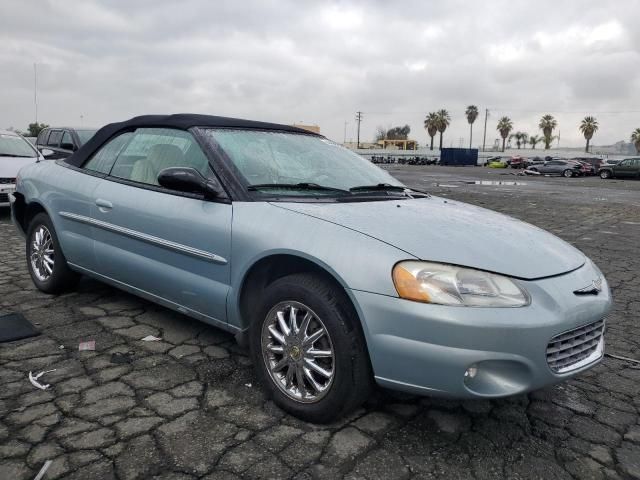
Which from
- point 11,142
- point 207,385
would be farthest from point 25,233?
point 11,142

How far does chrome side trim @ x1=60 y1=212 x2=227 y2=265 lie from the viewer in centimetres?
290

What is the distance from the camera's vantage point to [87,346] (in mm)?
3379

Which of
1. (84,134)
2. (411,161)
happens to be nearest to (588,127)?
(411,161)

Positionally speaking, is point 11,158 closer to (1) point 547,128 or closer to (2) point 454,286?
(2) point 454,286

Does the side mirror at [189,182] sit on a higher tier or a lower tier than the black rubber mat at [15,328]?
higher

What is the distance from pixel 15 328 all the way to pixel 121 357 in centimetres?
95

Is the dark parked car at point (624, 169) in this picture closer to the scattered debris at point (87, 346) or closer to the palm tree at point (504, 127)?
the scattered debris at point (87, 346)

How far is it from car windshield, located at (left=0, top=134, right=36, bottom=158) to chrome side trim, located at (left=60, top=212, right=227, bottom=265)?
20.2ft

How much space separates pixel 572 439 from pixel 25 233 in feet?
14.6

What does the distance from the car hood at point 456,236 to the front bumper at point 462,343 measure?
7.3 inches

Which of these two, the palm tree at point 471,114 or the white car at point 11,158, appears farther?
the palm tree at point 471,114

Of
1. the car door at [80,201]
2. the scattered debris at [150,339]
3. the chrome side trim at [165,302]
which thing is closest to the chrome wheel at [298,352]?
the chrome side trim at [165,302]

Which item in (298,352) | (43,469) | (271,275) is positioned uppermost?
(271,275)

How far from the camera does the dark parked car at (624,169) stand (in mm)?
35188
